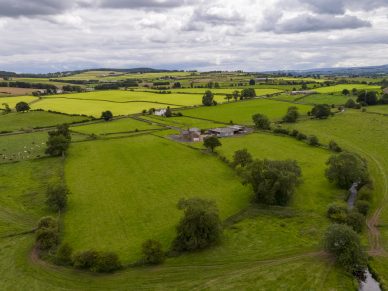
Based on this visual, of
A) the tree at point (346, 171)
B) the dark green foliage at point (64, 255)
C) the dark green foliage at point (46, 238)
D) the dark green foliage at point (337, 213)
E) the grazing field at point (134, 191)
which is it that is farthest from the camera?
the tree at point (346, 171)

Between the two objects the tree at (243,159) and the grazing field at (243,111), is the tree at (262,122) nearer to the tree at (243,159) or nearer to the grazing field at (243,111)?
the grazing field at (243,111)

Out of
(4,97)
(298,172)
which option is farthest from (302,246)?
(4,97)

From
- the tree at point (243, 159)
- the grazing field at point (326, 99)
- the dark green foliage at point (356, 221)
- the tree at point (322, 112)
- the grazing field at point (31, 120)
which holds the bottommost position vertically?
the dark green foliage at point (356, 221)

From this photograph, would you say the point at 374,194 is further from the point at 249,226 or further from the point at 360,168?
the point at 249,226

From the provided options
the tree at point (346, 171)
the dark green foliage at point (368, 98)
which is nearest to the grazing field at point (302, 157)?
the tree at point (346, 171)

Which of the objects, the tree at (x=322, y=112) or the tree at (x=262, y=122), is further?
the tree at (x=322, y=112)

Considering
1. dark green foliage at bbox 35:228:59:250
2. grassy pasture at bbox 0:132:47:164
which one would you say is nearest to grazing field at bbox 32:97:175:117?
grassy pasture at bbox 0:132:47:164
